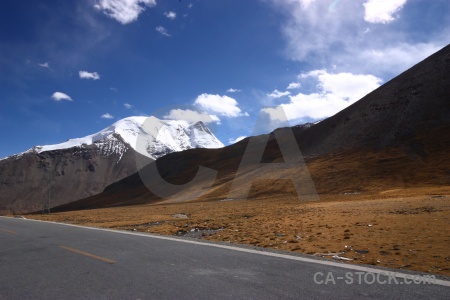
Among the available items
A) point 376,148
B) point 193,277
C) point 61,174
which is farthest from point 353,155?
point 61,174

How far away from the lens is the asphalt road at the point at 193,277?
4.95m

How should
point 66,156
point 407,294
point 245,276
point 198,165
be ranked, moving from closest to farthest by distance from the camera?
point 407,294 < point 245,276 < point 198,165 < point 66,156

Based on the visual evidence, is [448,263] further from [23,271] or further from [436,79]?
[436,79]

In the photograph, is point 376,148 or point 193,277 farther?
point 376,148

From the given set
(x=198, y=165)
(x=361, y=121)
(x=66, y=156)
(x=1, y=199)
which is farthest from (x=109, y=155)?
(x=361, y=121)

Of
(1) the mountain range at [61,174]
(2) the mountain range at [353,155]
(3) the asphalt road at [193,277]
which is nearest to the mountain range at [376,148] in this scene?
(2) the mountain range at [353,155]

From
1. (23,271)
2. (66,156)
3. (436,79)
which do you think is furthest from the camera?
(66,156)

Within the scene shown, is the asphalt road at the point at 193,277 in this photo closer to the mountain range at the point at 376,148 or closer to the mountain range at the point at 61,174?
the mountain range at the point at 376,148

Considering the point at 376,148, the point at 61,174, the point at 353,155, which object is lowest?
the point at 353,155

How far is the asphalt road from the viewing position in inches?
195

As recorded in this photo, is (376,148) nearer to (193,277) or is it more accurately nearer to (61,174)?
(193,277)

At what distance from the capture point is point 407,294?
4754 mm

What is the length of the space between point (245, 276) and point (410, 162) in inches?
1764

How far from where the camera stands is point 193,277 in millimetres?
5898
